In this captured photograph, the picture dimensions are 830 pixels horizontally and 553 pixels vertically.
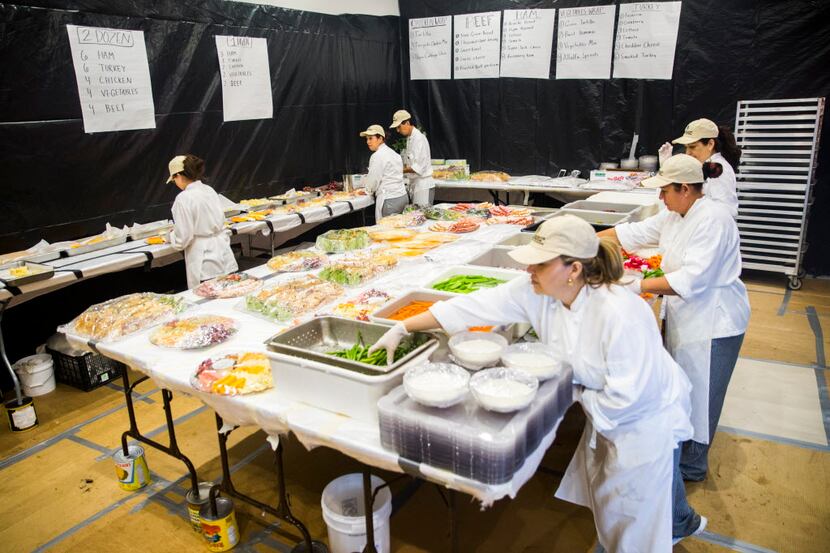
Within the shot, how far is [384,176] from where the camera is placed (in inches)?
270

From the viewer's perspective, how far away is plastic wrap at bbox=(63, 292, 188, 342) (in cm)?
293

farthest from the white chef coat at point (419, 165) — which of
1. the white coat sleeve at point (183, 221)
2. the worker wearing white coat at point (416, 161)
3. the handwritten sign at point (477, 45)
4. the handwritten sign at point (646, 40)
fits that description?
the white coat sleeve at point (183, 221)

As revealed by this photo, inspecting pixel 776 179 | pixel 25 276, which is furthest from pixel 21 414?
pixel 776 179

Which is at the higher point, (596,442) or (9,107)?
(9,107)

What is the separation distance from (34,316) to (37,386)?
653 millimetres

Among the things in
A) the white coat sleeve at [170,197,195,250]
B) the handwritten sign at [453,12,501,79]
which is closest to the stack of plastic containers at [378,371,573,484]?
the white coat sleeve at [170,197,195,250]

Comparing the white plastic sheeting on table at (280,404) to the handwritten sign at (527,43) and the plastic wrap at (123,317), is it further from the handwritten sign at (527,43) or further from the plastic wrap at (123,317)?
the handwritten sign at (527,43)

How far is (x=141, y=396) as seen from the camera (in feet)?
14.9

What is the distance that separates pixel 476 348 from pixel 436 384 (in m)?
0.33

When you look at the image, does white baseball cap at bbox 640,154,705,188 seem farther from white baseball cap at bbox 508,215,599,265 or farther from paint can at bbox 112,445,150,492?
paint can at bbox 112,445,150,492

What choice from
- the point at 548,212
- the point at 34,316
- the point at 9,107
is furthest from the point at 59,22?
the point at 548,212

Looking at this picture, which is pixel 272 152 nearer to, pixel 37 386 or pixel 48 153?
pixel 48 153

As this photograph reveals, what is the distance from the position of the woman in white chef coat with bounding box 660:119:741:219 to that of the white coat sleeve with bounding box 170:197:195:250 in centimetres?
391

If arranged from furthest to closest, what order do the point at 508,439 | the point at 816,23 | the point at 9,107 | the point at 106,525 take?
the point at 816,23 < the point at 9,107 < the point at 106,525 < the point at 508,439
